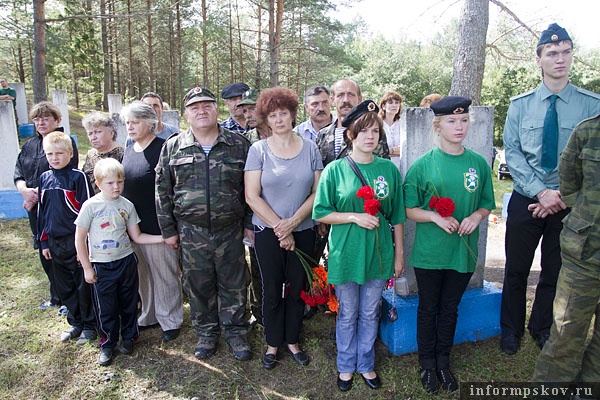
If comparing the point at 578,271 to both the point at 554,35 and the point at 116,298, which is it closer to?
the point at 554,35

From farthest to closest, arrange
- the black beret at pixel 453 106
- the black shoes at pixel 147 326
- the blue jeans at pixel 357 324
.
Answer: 1. the black shoes at pixel 147 326
2. the blue jeans at pixel 357 324
3. the black beret at pixel 453 106

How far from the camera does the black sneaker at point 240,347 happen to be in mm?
3287

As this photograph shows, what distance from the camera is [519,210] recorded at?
3.16 meters

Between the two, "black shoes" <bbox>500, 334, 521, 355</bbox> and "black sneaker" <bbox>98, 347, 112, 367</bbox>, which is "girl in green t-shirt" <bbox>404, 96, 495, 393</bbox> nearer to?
"black shoes" <bbox>500, 334, 521, 355</bbox>

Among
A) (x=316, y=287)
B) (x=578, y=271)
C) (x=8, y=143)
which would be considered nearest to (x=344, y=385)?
(x=316, y=287)

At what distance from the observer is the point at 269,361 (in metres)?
3.18

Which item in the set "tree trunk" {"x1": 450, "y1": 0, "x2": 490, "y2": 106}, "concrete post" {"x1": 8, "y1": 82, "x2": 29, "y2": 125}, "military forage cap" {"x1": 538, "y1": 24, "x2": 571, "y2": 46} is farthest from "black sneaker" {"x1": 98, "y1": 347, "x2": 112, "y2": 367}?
"concrete post" {"x1": 8, "y1": 82, "x2": 29, "y2": 125}

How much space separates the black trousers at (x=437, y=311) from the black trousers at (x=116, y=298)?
222cm

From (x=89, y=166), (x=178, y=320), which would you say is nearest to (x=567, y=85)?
(x=178, y=320)

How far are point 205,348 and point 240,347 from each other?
0.28m

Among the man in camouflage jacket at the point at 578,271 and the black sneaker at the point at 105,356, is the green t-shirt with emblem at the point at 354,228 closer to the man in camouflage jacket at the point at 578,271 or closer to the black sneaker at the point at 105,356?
the man in camouflage jacket at the point at 578,271

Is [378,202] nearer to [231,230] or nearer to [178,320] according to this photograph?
[231,230]

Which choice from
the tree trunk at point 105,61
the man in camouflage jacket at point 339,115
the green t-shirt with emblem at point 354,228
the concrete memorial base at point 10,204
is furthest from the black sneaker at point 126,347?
the tree trunk at point 105,61

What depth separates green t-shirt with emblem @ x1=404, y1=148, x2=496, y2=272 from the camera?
2771 millimetres
